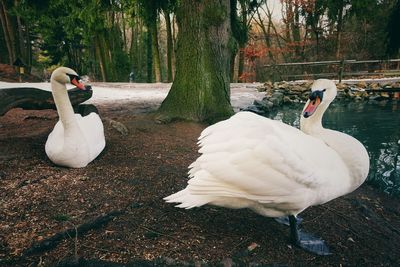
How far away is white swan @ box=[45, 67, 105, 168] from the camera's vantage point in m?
3.65

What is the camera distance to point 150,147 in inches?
191

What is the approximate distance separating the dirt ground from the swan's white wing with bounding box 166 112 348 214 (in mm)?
450

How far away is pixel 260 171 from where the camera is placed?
90.5 inches

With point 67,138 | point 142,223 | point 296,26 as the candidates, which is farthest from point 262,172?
point 296,26

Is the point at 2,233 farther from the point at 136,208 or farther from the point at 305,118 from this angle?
the point at 305,118

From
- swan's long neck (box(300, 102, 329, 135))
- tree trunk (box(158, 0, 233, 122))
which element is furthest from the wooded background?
swan's long neck (box(300, 102, 329, 135))

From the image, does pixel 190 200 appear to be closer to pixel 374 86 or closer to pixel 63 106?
pixel 63 106

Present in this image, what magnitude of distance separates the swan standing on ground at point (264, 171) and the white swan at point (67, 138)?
5.82 feet

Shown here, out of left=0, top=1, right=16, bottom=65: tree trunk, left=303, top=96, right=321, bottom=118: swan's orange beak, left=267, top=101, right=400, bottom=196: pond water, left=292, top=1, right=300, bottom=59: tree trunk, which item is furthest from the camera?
left=292, top=1, right=300, bottom=59: tree trunk

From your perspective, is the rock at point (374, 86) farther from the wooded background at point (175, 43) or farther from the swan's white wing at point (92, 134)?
the swan's white wing at point (92, 134)

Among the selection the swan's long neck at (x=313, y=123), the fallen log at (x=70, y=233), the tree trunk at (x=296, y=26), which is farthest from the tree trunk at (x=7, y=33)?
the tree trunk at (x=296, y=26)

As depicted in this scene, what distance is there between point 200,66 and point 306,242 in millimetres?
4189

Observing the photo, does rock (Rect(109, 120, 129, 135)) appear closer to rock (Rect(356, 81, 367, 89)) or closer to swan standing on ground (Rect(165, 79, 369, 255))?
swan standing on ground (Rect(165, 79, 369, 255))

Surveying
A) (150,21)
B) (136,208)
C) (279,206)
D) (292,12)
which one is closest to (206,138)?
(279,206)
